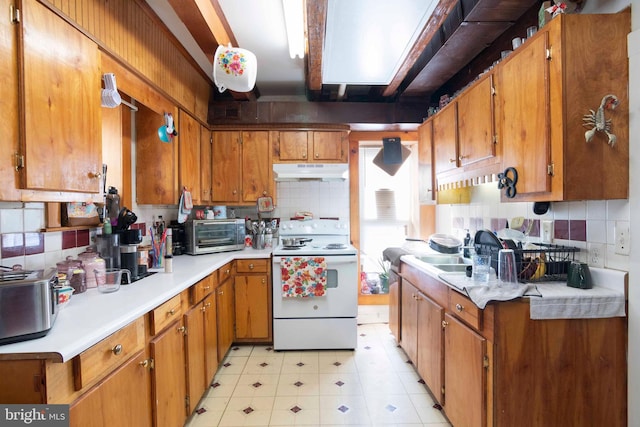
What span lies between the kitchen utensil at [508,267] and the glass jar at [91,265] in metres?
2.00

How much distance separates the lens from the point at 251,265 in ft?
8.95

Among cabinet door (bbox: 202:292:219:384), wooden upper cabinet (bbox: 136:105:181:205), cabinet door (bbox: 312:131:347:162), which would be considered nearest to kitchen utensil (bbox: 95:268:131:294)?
cabinet door (bbox: 202:292:219:384)

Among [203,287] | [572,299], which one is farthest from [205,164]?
[572,299]

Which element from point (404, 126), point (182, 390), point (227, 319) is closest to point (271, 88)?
point (404, 126)

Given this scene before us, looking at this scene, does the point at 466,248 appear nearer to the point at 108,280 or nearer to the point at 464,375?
the point at 464,375

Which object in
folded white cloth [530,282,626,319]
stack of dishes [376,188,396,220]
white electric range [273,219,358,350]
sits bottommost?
white electric range [273,219,358,350]

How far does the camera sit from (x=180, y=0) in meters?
1.58

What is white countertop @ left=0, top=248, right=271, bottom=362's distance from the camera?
87cm

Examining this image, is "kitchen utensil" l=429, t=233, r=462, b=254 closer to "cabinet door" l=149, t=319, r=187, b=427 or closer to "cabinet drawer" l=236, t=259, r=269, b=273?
"cabinet drawer" l=236, t=259, r=269, b=273

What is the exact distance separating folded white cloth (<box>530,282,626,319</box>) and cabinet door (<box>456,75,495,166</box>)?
84cm

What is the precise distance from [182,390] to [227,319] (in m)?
0.89

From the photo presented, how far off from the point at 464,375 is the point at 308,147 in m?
2.33

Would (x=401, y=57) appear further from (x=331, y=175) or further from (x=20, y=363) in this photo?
(x=20, y=363)

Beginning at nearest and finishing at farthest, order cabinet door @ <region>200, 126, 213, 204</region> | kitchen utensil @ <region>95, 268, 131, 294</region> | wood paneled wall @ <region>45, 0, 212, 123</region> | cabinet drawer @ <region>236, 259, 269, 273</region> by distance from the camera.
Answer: wood paneled wall @ <region>45, 0, 212, 123</region> → kitchen utensil @ <region>95, 268, 131, 294</region> → cabinet drawer @ <region>236, 259, 269, 273</region> → cabinet door @ <region>200, 126, 213, 204</region>
